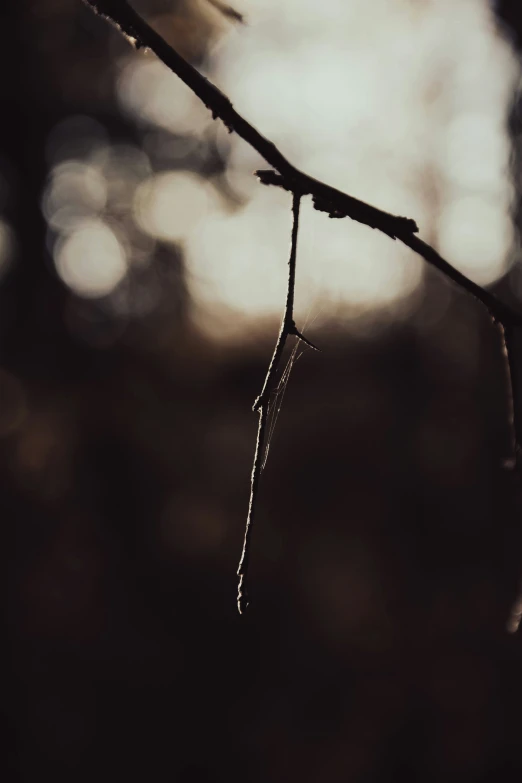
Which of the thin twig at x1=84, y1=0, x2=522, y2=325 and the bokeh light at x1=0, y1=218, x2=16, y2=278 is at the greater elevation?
the bokeh light at x1=0, y1=218, x2=16, y2=278

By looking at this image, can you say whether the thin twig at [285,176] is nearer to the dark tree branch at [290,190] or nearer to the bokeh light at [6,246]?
the dark tree branch at [290,190]

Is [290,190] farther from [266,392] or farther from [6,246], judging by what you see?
[6,246]

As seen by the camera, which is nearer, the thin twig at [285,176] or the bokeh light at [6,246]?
the thin twig at [285,176]

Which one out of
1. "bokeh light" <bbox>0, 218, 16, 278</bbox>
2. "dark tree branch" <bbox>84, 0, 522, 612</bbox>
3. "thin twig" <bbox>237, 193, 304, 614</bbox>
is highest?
"bokeh light" <bbox>0, 218, 16, 278</bbox>

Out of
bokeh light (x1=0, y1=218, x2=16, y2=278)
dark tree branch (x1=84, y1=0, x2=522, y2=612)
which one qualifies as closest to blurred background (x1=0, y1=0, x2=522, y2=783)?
bokeh light (x1=0, y1=218, x2=16, y2=278)

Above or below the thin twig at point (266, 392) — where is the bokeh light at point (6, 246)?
above

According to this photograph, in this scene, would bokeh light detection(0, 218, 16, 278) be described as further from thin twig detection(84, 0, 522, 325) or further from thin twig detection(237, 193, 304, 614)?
thin twig detection(237, 193, 304, 614)

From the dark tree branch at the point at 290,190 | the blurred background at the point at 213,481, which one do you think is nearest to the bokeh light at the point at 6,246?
the blurred background at the point at 213,481

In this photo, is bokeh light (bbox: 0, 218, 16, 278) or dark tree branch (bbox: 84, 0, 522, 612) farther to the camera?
bokeh light (bbox: 0, 218, 16, 278)

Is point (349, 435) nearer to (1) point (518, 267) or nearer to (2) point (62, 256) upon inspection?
(1) point (518, 267)

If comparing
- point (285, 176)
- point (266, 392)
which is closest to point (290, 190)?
point (285, 176)
